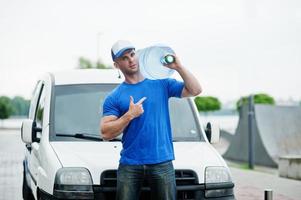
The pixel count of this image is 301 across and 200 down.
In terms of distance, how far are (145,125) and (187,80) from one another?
456 mm

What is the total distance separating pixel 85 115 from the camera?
Answer: 6930mm

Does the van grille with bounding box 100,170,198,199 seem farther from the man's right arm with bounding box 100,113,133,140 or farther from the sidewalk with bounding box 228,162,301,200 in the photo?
the sidewalk with bounding box 228,162,301,200

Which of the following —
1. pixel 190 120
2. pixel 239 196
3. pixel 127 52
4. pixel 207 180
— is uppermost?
pixel 127 52

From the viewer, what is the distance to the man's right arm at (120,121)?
4.82 meters

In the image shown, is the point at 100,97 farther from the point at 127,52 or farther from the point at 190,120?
the point at 127,52

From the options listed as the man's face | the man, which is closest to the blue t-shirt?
the man

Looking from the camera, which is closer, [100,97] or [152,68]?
[152,68]

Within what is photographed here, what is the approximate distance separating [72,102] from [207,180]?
1.81 m

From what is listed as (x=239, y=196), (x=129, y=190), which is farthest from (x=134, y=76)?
(x=239, y=196)

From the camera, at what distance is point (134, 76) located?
16.7 ft

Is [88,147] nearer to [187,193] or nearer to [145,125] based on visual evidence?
[187,193]

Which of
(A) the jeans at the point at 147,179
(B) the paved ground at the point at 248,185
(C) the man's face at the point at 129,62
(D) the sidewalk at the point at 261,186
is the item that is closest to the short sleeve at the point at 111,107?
(C) the man's face at the point at 129,62

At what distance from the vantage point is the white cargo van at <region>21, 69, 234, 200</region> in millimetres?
5832

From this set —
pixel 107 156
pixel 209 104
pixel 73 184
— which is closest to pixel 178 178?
pixel 107 156
